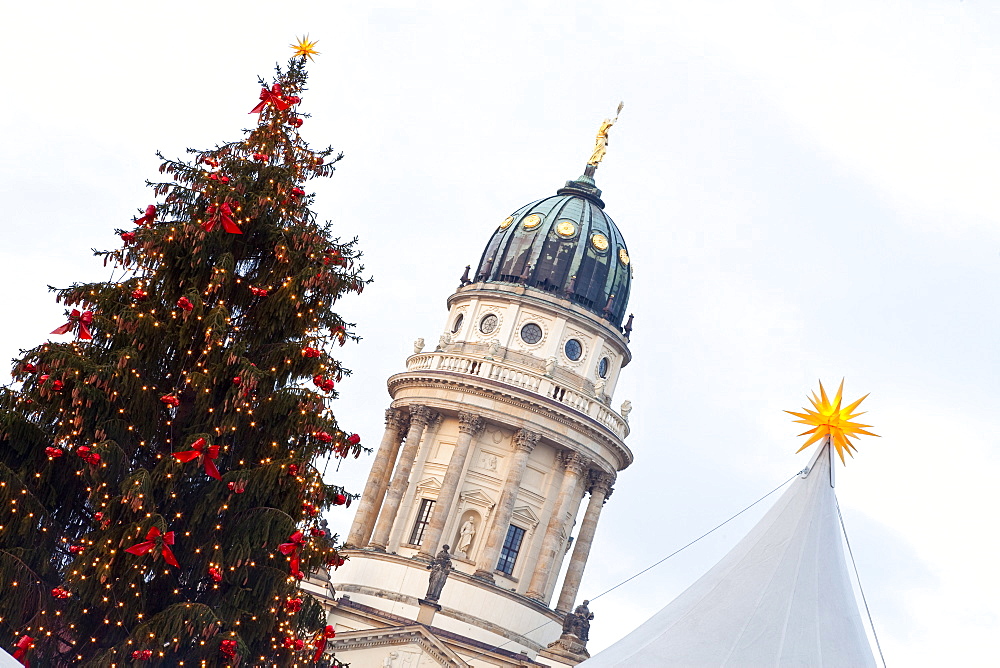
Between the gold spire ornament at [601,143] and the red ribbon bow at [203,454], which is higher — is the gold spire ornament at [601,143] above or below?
above

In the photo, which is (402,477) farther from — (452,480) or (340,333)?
(340,333)

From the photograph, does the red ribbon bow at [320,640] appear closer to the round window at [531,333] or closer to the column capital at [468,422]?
the column capital at [468,422]

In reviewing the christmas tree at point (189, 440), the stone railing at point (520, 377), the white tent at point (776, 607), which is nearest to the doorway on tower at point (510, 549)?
the stone railing at point (520, 377)

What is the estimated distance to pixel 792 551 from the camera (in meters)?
25.1

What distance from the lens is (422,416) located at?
2197 inches

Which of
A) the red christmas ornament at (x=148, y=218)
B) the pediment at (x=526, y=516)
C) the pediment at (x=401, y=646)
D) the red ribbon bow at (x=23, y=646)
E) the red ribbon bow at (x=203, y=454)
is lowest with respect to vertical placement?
the red ribbon bow at (x=23, y=646)

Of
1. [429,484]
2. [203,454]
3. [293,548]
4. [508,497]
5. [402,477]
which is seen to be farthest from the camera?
[402,477]

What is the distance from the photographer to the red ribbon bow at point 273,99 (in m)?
22.0

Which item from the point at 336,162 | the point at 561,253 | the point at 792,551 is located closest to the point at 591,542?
the point at 561,253

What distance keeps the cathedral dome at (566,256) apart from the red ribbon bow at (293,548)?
124 feet

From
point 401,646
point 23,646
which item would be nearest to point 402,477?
point 401,646

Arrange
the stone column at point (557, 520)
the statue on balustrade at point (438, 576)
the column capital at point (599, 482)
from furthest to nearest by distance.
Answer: the column capital at point (599, 482) < the stone column at point (557, 520) < the statue on balustrade at point (438, 576)

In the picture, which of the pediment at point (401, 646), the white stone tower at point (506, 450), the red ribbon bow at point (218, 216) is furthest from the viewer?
the white stone tower at point (506, 450)

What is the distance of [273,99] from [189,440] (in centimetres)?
562
